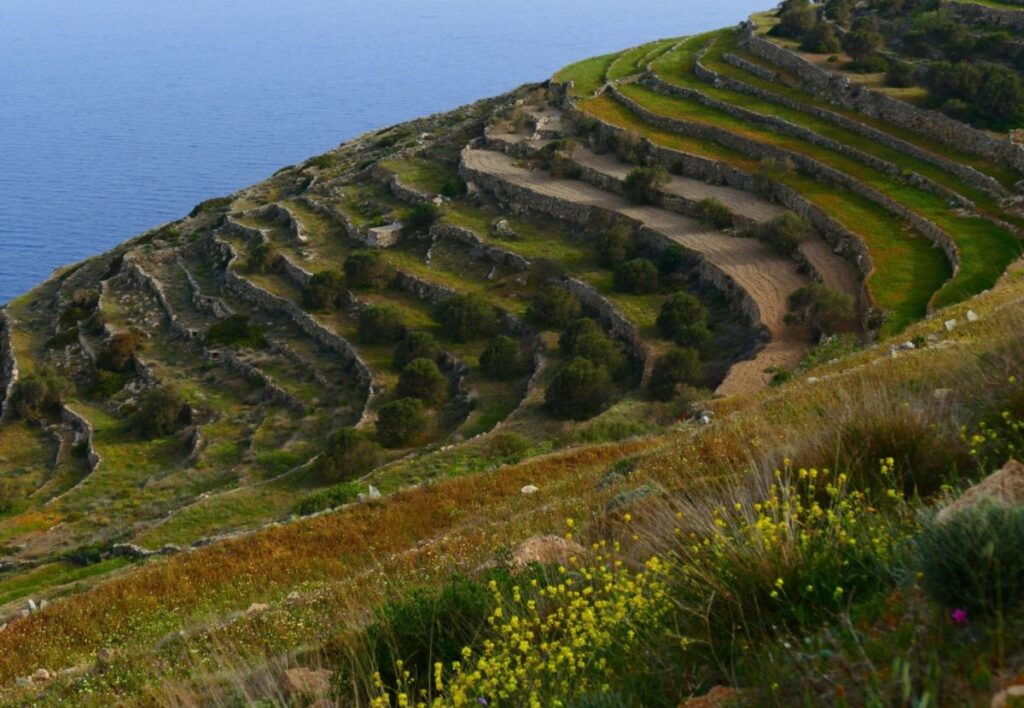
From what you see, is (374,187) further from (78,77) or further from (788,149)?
(78,77)

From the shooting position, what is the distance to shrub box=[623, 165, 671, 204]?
4341cm

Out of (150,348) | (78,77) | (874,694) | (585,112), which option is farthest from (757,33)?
(78,77)

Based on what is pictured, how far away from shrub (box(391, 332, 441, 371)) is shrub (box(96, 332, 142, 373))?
1314 cm

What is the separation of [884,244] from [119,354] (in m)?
30.5

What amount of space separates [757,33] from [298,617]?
55.3 meters

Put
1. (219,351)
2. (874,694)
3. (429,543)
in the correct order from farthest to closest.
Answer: (219,351)
(429,543)
(874,694)

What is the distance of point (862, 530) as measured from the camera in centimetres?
609

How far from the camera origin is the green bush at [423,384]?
1352 inches

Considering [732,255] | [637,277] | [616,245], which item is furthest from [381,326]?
[732,255]

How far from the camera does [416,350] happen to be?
3703cm

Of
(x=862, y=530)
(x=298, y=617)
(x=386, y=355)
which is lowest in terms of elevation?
(x=386, y=355)

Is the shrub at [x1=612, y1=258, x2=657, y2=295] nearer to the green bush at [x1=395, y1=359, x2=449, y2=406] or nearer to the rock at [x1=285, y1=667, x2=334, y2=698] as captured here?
the green bush at [x1=395, y1=359, x2=449, y2=406]

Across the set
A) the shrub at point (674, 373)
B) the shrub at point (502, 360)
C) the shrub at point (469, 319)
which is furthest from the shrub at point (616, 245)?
the shrub at point (674, 373)

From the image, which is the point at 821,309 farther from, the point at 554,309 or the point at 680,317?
the point at 554,309
